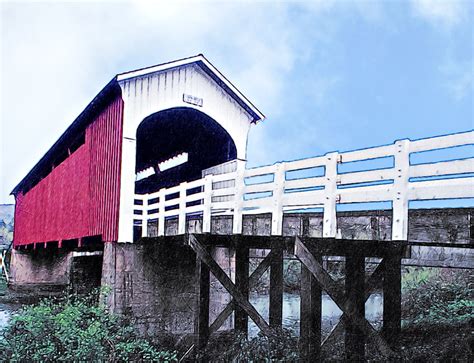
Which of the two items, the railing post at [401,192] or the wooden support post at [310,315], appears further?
the wooden support post at [310,315]

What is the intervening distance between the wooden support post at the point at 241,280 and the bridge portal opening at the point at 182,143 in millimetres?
4664

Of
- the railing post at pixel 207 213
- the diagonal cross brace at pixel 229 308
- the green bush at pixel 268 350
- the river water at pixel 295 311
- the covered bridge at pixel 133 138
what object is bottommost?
the river water at pixel 295 311

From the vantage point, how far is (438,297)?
15539mm

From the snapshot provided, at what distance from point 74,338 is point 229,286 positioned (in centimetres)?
351

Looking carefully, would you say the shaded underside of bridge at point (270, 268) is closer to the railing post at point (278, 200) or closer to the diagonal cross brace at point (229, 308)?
the diagonal cross brace at point (229, 308)

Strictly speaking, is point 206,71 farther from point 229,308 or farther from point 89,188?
point 229,308

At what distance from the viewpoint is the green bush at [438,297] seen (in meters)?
13.1

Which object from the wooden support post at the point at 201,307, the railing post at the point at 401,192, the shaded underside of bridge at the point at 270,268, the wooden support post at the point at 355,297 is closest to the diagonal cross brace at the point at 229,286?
the shaded underside of bridge at the point at 270,268

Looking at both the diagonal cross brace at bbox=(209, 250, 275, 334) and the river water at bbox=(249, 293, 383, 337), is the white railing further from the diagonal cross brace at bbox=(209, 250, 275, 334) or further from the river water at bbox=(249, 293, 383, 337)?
the river water at bbox=(249, 293, 383, 337)

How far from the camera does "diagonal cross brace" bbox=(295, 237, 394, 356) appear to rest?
6.64 m

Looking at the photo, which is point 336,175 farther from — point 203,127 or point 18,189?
point 18,189

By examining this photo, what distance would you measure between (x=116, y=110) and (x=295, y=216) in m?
6.54

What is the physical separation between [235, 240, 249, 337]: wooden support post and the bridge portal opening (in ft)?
15.3

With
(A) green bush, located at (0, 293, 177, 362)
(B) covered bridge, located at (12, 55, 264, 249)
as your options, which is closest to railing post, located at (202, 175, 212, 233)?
(A) green bush, located at (0, 293, 177, 362)
